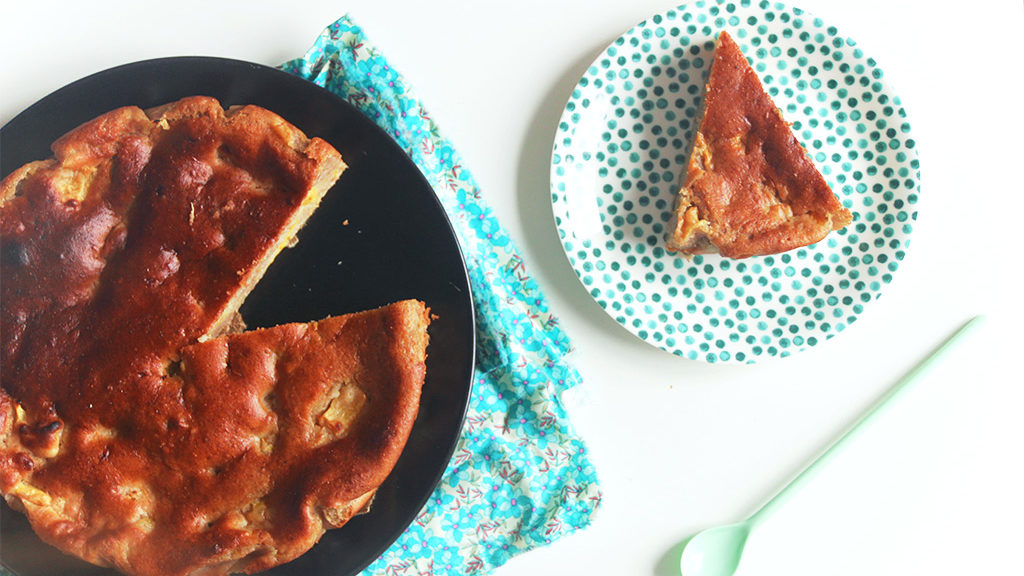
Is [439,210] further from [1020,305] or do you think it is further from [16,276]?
[1020,305]

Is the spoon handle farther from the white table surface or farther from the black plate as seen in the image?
the black plate

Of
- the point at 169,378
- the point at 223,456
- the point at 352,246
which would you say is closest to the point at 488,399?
the point at 352,246

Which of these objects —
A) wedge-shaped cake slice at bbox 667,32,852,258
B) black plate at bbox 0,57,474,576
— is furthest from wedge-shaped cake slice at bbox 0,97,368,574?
wedge-shaped cake slice at bbox 667,32,852,258

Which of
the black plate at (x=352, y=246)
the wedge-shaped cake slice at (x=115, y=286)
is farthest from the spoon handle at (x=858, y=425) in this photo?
the wedge-shaped cake slice at (x=115, y=286)

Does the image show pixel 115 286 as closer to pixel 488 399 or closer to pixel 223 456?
pixel 223 456

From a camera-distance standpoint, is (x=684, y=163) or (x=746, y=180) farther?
(x=684, y=163)

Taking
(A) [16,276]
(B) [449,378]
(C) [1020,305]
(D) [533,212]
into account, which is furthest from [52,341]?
(C) [1020,305]
